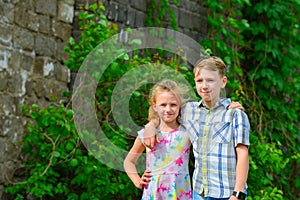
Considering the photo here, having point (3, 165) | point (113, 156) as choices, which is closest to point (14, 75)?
point (3, 165)

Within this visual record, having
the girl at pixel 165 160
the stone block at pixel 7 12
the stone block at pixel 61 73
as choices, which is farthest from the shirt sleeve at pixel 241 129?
the stone block at pixel 61 73

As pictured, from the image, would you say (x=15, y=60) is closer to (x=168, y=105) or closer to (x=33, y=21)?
(x=33, y=21)

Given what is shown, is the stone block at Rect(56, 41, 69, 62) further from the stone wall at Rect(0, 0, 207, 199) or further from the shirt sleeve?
the shirt sleeve

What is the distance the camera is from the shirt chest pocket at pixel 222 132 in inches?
131

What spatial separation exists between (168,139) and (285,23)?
424 cm

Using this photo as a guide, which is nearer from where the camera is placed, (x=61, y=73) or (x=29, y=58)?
(x=29, y=58)

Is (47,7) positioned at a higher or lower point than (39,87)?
higher

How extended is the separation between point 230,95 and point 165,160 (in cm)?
263

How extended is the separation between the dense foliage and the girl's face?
1.54 metres

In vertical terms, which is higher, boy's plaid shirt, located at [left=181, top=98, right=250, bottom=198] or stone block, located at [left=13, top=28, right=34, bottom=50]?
stone block, located at [left=13, top=28, right=34, bottom=50]

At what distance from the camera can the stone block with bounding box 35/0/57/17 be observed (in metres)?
5.47

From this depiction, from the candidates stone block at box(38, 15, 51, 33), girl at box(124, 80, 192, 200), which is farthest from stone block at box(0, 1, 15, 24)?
girl at box(124, 80, 192, 200)

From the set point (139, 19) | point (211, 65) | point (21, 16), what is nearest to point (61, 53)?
point (21, 16)

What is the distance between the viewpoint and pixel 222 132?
3352 millimetres
